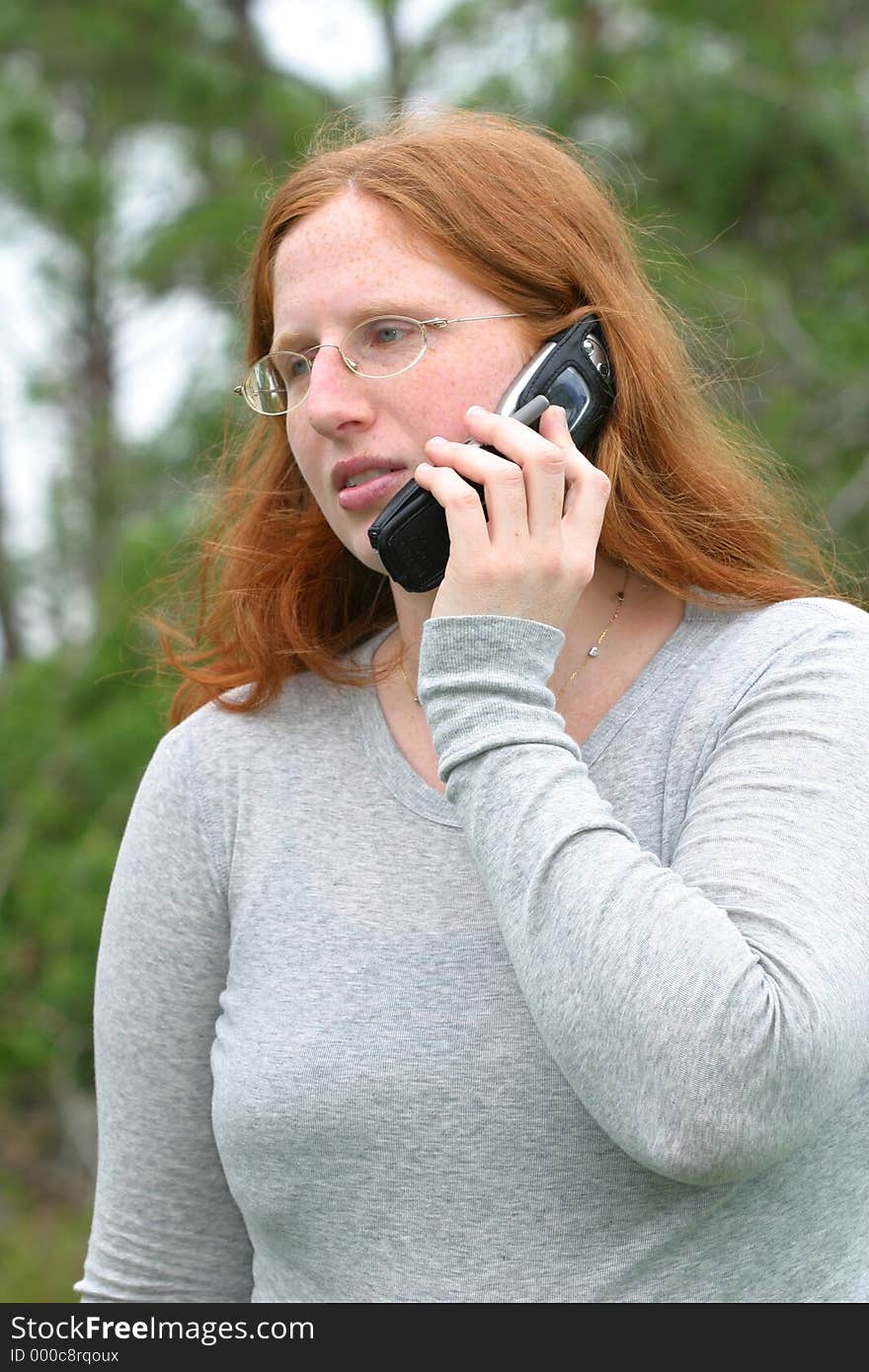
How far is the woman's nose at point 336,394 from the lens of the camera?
1528 millimetres

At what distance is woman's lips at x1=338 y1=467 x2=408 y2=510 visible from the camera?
1539mm

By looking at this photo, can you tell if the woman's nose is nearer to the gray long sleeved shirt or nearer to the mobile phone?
the mobile phone

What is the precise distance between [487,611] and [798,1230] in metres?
0.62

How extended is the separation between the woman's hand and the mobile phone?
0.03m

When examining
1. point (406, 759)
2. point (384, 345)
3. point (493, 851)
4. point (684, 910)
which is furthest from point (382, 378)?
point (684, 910)

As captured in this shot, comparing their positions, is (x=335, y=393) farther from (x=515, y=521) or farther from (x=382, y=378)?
(x=515, y=521)

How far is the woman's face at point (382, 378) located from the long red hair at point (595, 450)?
0.09 feet

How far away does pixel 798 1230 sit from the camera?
1.35m

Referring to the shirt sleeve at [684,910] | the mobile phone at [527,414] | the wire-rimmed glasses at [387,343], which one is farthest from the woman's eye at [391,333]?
the shirt sleeve at [684,910]

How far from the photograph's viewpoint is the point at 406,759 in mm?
1629

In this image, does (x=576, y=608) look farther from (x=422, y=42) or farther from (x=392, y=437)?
(x=422, y=42)

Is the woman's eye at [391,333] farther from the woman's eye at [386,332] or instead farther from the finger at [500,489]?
the finger at [500,489]
